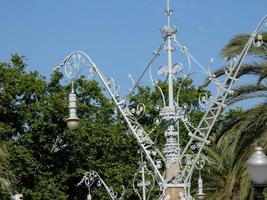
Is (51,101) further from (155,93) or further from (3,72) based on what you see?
(155,93)

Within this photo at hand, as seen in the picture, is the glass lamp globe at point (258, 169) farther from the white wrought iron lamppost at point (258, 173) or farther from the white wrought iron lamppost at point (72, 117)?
the white wrought iron lamppost at point (72, 117)

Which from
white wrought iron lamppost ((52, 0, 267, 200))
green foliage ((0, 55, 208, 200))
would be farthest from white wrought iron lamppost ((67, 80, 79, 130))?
green foliage ((0, 55, 208, 200))

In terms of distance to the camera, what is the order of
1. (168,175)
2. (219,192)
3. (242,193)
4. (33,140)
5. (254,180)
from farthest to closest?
1. (33,140)
2. (219,192)
3. (242,193)
4. (168,175)
5. (254,180)

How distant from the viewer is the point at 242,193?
668 inches

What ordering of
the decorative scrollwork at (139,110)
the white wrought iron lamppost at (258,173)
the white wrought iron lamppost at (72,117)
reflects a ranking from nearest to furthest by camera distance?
the white wrought iron lamppost at (258,173) < the decorative scrollwork at (139,110) < the white wrought iron lamppost at (72,117)

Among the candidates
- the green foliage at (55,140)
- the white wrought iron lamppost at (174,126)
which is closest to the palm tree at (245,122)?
the white wrought iron lamppost at (174,126)

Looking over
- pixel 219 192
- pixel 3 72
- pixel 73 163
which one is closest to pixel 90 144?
pixel 73 163

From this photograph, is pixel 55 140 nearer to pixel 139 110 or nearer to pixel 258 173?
pixel 139 110

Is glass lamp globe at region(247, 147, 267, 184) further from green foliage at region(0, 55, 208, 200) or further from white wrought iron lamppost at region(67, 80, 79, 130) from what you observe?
green foliage at region(0, 55, 208, 200)

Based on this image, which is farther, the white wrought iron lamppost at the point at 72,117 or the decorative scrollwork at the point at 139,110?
the white wrought iron lamppost at the point at 72,117

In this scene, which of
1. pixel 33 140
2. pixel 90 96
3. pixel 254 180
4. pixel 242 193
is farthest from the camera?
pixel 90 96

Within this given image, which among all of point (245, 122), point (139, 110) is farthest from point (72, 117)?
point (245, 122)

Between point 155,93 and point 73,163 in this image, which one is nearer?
point 73,163

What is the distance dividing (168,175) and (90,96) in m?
31.2
